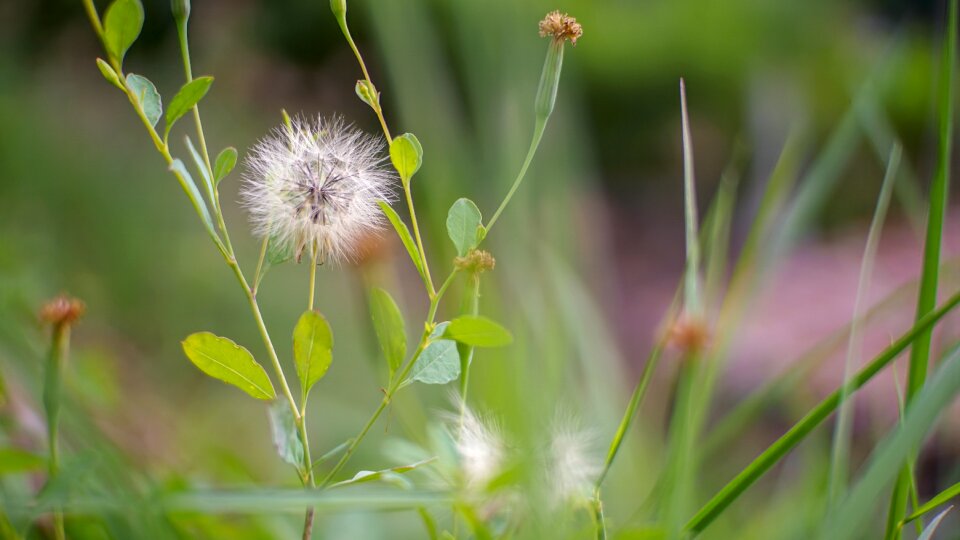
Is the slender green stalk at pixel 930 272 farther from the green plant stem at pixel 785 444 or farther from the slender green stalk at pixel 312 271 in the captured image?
the slender green stalk at pixel 312 271

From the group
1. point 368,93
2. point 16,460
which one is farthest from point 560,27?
point 16,460

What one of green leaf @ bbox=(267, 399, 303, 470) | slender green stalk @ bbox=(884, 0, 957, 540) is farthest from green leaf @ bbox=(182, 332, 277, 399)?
slender green stalk @ bbox=(884, 0, 957, 540)

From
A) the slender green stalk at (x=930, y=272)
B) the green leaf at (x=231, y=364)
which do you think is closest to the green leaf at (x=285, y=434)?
the green leaf at (x=231, y=364)

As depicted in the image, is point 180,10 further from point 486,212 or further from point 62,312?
point 486,212

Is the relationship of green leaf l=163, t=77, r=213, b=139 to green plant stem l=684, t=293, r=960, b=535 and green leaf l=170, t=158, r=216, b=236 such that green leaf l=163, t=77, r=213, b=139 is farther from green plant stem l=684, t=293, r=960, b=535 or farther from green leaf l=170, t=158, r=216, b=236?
green plant stem l=684, t=293, r=960, b=535

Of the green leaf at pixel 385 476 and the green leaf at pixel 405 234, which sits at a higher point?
the green leaf at pixel 405 234

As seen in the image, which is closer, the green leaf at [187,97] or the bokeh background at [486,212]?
the green leaf at [187,97]

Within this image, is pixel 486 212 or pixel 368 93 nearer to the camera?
pixel 368 93
